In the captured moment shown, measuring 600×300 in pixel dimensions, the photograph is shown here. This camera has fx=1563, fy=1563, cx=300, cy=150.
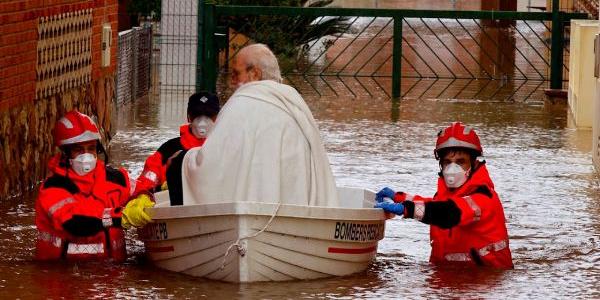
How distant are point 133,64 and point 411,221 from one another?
9.54 meters

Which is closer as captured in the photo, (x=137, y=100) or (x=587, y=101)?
(x=587, y=101)

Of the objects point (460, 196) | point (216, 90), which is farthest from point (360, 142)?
point (460, 196)

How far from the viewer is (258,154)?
29.7 feet

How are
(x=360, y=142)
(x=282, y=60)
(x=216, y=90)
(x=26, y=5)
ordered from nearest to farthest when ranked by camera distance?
(x=26, y=5) < (x=360, y=142) < (x=216, y=90) < (x=282, y=60)

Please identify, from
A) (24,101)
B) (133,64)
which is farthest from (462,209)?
(133,64)

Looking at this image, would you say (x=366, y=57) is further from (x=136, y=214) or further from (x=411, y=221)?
(x=136, y=214)

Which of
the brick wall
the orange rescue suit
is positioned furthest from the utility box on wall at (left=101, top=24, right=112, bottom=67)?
the orange rescue suit

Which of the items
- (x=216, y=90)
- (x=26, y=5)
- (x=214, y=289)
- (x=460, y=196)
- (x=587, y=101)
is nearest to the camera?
(x=214, y=289)

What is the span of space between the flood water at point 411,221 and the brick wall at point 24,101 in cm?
38

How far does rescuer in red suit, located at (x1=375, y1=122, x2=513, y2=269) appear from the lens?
9.37 metres

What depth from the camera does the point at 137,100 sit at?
21.4 meters

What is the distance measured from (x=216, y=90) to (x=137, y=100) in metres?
1.90

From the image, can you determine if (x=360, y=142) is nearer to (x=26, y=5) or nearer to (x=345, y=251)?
(x=26, y=5)

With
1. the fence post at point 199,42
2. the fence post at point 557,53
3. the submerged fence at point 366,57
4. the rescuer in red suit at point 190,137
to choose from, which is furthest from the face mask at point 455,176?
the fence post at point 557,53
